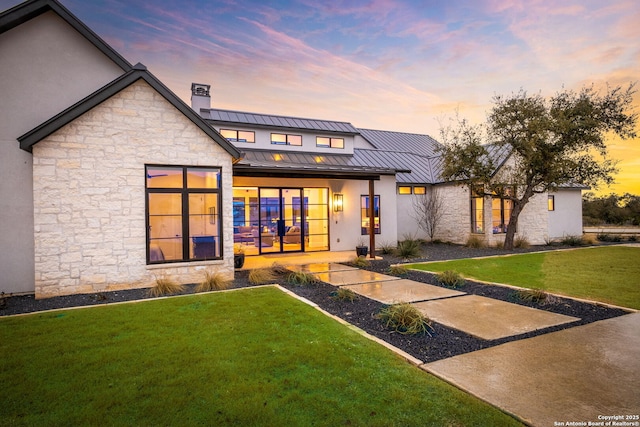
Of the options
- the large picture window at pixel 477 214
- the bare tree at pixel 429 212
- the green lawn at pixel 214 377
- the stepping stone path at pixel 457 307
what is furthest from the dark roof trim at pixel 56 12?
the large picture window at pixel 477 214

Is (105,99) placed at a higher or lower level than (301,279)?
higher

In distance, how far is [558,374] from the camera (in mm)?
3533

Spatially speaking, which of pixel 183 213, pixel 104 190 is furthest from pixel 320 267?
pixel 104 190

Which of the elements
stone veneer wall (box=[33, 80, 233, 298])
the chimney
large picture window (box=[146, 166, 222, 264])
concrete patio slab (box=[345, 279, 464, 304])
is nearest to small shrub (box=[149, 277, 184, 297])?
stone veneer wall (box=[33, 80, 233, 298])

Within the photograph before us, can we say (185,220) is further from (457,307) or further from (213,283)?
(457,307)

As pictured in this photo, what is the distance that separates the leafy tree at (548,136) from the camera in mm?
13203

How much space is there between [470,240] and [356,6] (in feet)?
38.3

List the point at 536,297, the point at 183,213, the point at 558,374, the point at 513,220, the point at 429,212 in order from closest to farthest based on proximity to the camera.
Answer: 1. the point at 558,374
2. the point at 536,297
3. the point at 183,213
4. the point at 513,220
5. the point at 429,212

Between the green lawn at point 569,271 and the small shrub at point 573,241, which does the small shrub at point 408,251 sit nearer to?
the green lawn at point 569,271

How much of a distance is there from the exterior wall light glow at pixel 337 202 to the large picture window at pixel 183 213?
665 centimetres

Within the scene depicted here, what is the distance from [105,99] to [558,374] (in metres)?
9.74

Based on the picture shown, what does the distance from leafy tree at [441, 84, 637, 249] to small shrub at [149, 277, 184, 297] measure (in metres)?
12.5

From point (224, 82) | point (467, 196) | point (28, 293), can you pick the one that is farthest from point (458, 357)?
point (224, 82)

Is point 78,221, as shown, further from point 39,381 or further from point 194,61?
point 194,61
